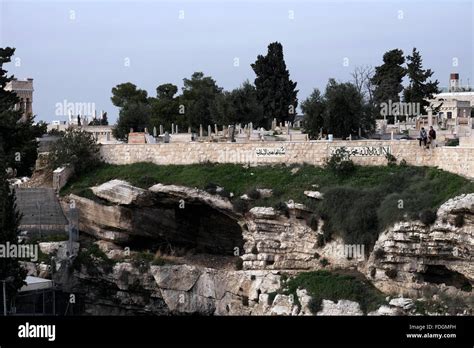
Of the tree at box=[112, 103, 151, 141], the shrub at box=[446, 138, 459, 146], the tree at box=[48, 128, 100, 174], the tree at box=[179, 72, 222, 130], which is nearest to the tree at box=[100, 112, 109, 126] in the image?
the tree at box=[179, 72, 222, 130]

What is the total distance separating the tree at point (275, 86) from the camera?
180 ft

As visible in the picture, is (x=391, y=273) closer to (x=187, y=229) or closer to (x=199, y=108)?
(x=187, y=229)

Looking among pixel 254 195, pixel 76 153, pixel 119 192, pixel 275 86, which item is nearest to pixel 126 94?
pixel 275 86

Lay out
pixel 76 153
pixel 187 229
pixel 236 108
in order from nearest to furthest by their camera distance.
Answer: pixel 187 229 < pixel 76 153 < pixel 236 108

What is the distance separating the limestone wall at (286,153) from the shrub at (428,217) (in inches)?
91.3

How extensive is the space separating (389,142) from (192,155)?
751 cm

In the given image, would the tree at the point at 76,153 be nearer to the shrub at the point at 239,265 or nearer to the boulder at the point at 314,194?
the shrub at the point at 239,265

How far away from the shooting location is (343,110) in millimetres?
40781

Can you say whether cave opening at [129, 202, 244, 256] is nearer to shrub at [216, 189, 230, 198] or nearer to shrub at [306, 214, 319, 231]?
shrub at [216, 189, 230, 198]

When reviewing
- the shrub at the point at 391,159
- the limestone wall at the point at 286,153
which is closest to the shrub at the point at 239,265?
the limestone wall at the point at 286,153

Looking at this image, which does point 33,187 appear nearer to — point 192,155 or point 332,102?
point 192,155

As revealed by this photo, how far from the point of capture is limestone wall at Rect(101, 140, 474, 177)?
112 feet

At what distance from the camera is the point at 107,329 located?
1658 cm

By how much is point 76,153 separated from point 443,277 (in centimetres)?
1539
